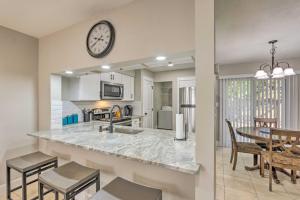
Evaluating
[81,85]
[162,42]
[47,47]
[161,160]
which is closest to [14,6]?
[47,47]

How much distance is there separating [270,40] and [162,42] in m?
2.46

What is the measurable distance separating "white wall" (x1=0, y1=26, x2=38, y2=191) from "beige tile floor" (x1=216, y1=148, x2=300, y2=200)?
308cm

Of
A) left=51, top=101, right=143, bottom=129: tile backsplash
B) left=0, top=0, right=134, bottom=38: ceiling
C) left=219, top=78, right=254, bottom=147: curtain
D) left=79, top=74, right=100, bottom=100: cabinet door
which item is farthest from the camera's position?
left=219, top=78, right=254, bottom=147: curtain

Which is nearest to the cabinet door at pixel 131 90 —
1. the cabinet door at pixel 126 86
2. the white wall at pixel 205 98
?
the cabinet door at pixel 126 86

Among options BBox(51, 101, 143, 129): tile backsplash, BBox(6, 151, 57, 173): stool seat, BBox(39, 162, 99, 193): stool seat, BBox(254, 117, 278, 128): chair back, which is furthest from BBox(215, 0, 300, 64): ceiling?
BBox(6, 151, 57, 173): stool seat

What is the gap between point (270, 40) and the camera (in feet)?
9.20

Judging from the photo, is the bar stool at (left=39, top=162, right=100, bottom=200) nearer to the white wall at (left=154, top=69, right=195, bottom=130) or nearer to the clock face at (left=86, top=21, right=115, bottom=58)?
the clock face at (left=86, top=21, right=115, bottom=58)

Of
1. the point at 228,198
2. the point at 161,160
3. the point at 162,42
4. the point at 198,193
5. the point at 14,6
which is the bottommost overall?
the point at 228,198

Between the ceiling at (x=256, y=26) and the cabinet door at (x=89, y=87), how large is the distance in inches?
94.7

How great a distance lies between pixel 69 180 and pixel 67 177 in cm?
6

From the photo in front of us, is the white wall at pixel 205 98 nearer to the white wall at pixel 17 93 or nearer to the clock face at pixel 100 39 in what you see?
the clock face at pixel 100 39

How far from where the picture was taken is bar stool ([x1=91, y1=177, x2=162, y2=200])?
1.21m

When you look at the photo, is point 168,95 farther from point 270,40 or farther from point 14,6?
point 14,6

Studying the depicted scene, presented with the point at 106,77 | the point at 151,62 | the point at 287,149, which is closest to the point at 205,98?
the point at 151,62
